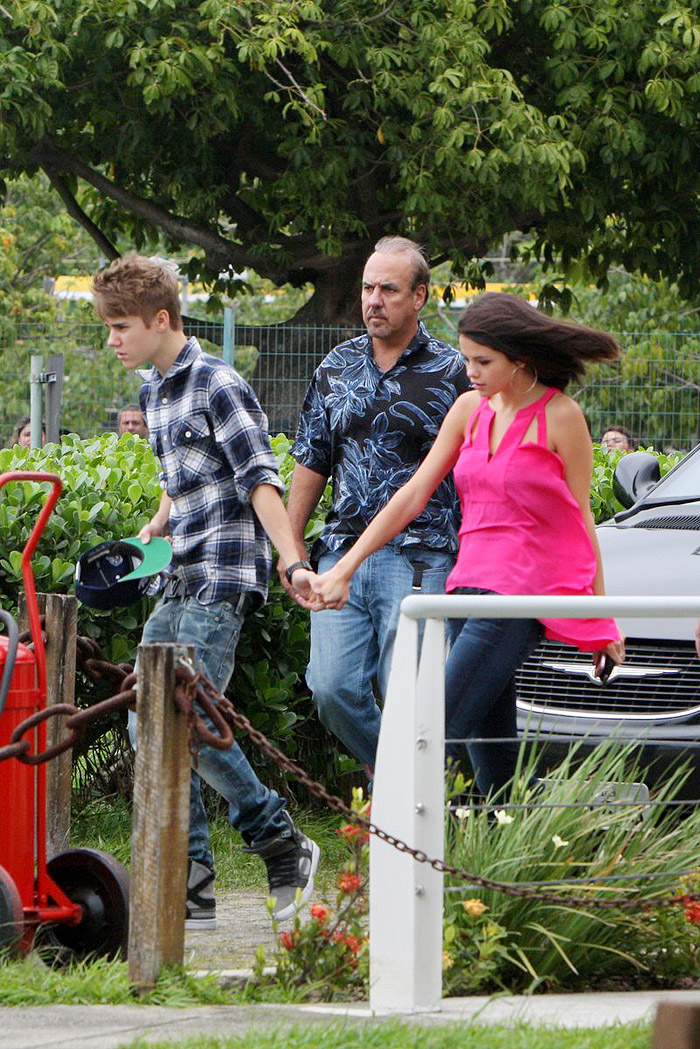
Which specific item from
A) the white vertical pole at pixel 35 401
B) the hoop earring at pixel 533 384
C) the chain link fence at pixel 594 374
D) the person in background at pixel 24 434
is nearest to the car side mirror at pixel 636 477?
the hoop earring at pixel 533 384

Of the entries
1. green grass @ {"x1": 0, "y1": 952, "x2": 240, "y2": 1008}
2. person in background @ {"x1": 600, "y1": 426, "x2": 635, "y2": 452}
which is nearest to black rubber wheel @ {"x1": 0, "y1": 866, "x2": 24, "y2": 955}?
green grass @ {"x1": 0, "y1": 952, "x2": 240, "y2": 1008}

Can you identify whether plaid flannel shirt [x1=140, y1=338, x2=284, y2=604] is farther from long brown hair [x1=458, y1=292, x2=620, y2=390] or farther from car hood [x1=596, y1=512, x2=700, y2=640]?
car hood [x1=596, y1=512, x2=700, y2=640]

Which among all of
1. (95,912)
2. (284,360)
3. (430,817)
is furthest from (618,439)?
(430,817)

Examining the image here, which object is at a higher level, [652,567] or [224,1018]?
[652,567]

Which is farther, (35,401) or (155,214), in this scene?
(155,214)

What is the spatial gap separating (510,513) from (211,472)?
92 cm

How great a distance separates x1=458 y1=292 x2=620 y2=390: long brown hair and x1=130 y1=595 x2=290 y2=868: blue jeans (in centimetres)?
110

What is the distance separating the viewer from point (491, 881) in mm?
4375

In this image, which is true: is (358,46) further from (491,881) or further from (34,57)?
(491,881)

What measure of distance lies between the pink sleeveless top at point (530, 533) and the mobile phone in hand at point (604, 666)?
59 millimetres

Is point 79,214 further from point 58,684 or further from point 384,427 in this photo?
point 58,684

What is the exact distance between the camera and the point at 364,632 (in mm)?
Answer: 5719

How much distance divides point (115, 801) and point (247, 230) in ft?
42.3

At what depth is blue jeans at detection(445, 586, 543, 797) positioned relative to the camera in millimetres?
5090
